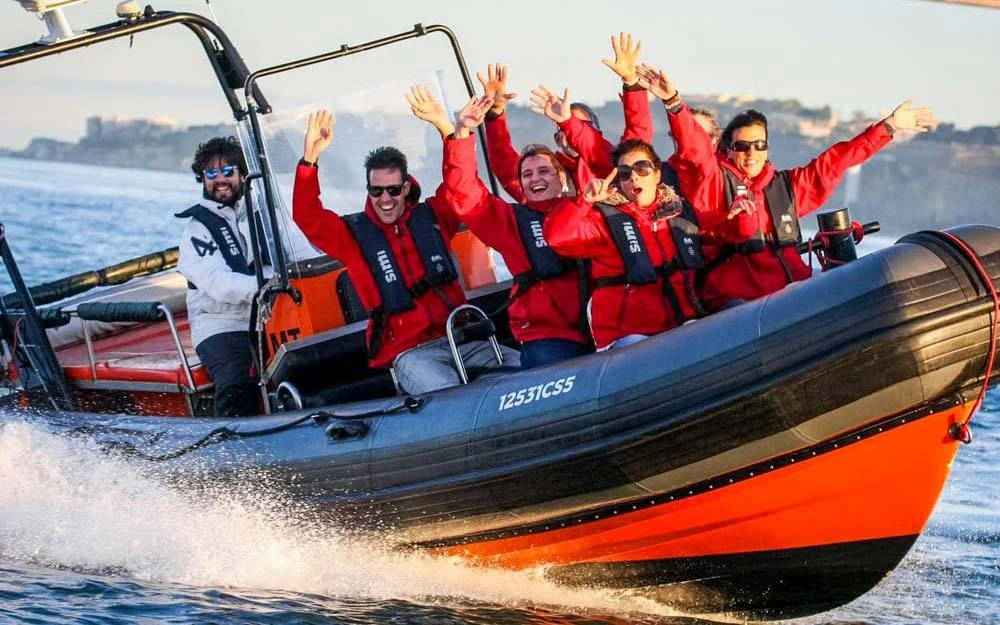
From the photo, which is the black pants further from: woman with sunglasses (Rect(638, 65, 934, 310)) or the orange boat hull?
woman with sunglasses (Rect(638, 65, 934, 310))

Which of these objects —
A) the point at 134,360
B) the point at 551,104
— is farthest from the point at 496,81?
the point at 134,360

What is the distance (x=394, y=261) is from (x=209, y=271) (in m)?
1.01

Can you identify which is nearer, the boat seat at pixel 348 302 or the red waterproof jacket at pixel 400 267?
the red waterproof jacket at pixel 400 267

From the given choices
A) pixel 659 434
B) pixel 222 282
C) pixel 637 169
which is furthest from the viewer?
pixel 222 282

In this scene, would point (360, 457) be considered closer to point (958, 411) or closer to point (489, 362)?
point (489, 362)

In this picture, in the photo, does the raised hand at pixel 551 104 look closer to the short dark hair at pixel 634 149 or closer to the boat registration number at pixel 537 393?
the short dark hair at pixel 634 149

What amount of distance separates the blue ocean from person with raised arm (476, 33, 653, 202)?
1529mm

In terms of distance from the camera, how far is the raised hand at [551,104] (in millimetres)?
5285

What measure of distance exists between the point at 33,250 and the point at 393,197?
52.9 ft

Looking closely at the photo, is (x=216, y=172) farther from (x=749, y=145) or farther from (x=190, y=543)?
(x=749, y=145)

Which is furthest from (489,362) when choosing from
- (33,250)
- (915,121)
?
(33,250)

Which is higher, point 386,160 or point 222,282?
point 386,160

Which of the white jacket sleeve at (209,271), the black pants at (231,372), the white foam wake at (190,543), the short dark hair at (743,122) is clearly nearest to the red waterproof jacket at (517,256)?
the short dark hair at (743,122)

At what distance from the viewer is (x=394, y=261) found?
213 inches
